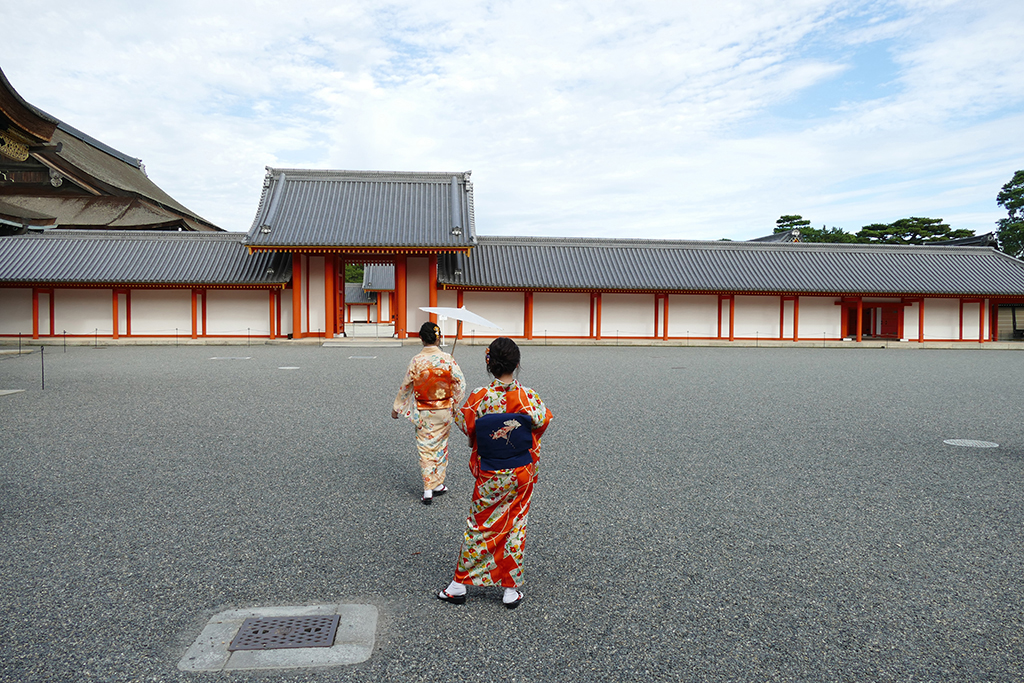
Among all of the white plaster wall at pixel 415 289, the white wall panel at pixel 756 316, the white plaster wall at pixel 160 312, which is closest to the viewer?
the white plaster wall at pixel 160 312

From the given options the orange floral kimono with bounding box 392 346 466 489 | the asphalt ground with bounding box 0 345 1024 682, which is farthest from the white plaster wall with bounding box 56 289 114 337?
the orange floral kimono with bounding box 392 346 466 489

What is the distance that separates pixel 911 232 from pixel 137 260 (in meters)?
51.5

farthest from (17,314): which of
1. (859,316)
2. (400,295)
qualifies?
(859,316)

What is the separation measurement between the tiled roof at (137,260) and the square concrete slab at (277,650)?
74.8 feet

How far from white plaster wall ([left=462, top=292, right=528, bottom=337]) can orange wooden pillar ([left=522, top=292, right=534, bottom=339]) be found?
169mm

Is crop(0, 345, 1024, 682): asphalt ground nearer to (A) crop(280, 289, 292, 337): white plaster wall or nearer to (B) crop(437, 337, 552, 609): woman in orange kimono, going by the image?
(B) crop(437, 337, 552, 609): woman in orange kimono

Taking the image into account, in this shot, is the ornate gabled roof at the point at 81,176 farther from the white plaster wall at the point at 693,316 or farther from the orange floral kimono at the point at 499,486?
the white plaster wall at the point at 693,316

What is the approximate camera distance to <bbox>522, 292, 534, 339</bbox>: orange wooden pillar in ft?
89.0

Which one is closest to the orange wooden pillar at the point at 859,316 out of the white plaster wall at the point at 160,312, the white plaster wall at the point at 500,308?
the white plaster wall at the point at 500,308

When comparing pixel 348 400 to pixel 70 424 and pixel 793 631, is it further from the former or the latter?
pixel 793 631

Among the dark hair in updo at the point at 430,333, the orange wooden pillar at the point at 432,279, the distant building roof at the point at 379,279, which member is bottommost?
the dark hair in updo at the point at 430,333

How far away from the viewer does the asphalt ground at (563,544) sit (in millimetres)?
2914

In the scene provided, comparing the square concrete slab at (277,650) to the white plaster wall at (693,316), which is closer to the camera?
the square concrete slab at (277,650)

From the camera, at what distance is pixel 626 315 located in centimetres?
2792
